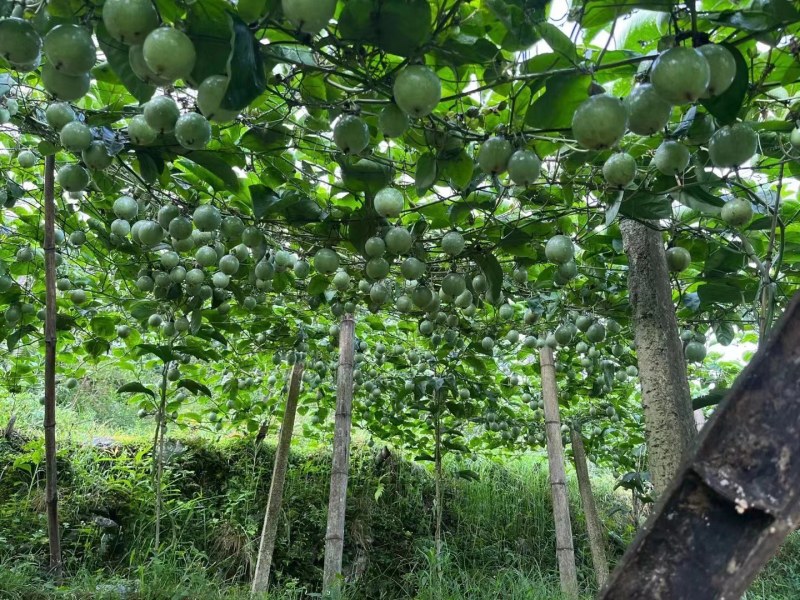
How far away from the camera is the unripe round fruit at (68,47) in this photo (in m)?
1.08

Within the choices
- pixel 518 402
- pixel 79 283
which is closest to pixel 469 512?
pixel 518 402

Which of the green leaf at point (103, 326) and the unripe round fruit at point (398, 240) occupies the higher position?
the green leaf at point (103, 326)

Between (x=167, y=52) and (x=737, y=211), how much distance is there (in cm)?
142

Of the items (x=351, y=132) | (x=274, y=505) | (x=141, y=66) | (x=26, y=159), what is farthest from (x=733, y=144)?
(x=274, y=505)

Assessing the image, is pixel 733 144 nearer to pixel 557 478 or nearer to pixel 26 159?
pixel 26 159

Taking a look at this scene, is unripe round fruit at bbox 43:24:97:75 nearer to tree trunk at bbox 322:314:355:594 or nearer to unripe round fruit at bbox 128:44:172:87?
unripe round fruit at bbox 128:44:172:87

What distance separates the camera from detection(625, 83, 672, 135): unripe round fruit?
1.17 meters

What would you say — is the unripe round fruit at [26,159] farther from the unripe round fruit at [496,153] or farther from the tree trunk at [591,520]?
the tree trunk at [591,520]

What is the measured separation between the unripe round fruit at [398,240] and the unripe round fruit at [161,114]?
2.48 feet

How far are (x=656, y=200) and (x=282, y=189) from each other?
120 centimetres

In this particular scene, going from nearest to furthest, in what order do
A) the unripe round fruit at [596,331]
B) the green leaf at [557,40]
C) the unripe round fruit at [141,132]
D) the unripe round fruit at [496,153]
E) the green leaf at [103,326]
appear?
the green leaf at [557,40] → the unripe round fruit at [496,153] → the unripe round fruit at [141,132] → the unripe round fruit at [596,331] → the green leaf at [103,326]

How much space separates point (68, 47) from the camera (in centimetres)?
109

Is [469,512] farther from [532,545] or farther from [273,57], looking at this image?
[273,57]

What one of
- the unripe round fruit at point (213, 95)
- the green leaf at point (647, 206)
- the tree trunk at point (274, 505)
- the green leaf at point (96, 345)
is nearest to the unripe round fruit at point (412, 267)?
the green leaf at point (647, 206)
